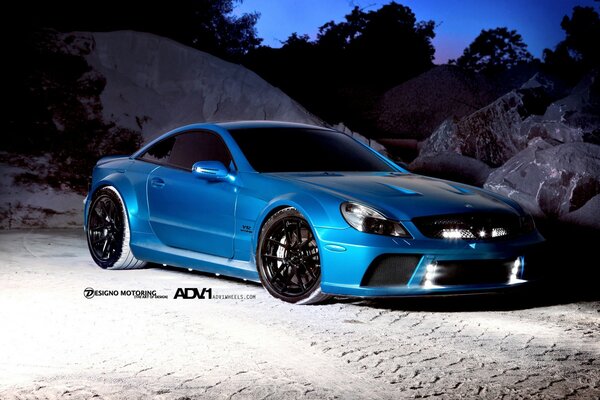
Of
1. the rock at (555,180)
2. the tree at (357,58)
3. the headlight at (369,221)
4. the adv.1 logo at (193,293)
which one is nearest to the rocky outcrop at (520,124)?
the rock at (555,180)

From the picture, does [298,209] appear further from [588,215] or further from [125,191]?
[588,215]

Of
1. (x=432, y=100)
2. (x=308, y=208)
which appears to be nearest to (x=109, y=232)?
(x=308, y=208)

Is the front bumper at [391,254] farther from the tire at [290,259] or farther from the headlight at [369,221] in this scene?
the tire at [290,259]

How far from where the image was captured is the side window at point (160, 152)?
9.12 meters

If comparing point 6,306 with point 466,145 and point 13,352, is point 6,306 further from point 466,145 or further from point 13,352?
point 466,145

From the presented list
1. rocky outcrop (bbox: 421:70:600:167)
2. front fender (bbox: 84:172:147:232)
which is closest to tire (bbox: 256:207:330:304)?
front fender (bbox: 84:172:147:232)

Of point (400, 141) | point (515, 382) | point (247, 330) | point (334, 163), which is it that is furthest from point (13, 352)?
point (400, 141)

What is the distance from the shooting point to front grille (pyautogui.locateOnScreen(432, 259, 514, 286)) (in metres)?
6.95

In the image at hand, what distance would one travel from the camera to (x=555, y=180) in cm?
1352

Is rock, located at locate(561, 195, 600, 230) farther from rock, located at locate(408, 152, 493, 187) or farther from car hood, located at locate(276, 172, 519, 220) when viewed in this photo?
car hood, located at locate(276, 172, 519, 220)

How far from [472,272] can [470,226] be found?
1.08 feet

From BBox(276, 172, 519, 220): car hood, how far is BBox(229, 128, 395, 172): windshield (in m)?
0.33

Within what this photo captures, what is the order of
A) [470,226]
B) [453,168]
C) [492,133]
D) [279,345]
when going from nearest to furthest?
[279,345], [470,226], [453,168], [492,133]

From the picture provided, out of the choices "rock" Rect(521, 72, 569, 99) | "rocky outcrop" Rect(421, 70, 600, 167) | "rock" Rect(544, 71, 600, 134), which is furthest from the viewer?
"rock" Rect(521, 72, 569, 99)
